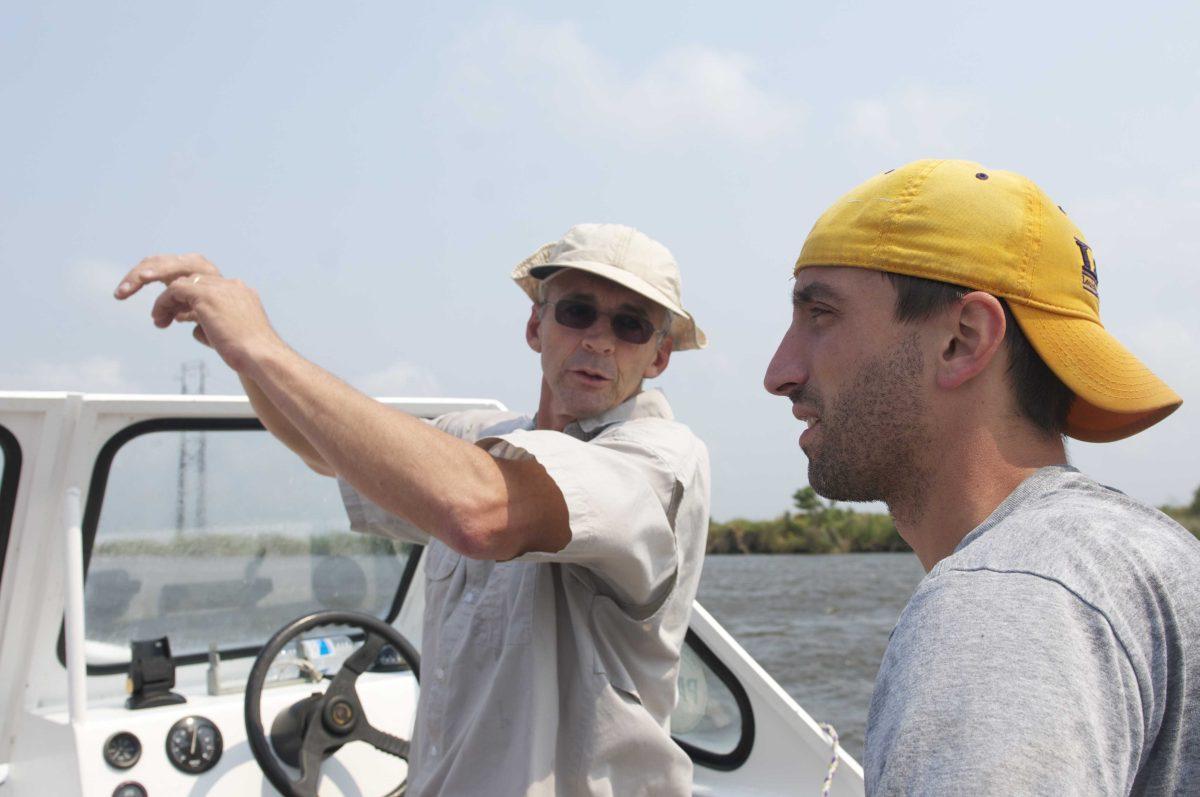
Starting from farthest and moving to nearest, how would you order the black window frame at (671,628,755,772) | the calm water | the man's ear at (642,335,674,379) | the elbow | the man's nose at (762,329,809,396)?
the calm water
the black window frame at (671,628,755,772)
the man's ear at (642,335,674,379)
the elbow
the man's nose at (762,329,809,396)

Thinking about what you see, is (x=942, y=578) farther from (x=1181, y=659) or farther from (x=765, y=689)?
(x=765, y=689)

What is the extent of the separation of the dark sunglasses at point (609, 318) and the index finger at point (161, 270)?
67 centimetres

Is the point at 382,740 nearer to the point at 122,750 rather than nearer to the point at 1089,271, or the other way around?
the point at 122,750

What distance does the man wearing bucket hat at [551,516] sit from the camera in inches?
63.7

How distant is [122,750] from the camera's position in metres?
2.96

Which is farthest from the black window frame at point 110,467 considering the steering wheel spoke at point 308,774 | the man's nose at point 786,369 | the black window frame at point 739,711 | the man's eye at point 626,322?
the man's nose at point 786,369

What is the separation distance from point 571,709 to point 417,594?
2.03 meters

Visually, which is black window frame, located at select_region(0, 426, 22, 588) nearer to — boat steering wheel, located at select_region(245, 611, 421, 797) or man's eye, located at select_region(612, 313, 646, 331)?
boat steering wheel, located at select_region(245, 611, 421, 797)

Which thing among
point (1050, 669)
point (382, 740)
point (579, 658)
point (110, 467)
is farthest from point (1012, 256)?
point (110, 467)

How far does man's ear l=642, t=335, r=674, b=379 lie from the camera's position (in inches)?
93.6

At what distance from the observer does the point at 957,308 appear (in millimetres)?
1153

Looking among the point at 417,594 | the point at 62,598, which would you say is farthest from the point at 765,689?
the point at 62,598

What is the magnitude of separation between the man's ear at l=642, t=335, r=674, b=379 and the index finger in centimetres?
87

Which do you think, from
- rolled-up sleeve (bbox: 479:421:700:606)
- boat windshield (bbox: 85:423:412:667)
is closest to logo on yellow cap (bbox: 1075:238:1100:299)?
rolled-up sleeve (bbox: 479:421:700:606)
